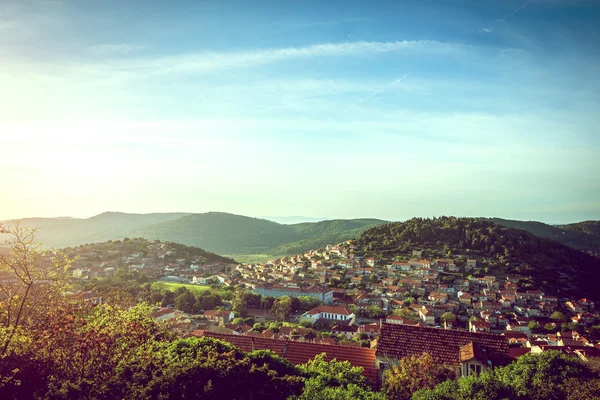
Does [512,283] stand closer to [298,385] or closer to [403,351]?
[403,351]

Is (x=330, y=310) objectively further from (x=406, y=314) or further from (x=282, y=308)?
(x=406, y=314)

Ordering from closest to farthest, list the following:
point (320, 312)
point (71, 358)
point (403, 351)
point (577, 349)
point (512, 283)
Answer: point (71, 358)
point (403, 351)
point (577, 349)
point (320, 312)
point (512, 283)

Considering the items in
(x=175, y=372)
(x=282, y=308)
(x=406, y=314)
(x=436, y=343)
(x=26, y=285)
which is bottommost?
(x=406, y=314)

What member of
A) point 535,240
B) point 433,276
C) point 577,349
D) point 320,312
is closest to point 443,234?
point 535,240

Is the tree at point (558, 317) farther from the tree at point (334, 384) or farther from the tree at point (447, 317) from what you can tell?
the tree at point (334, 384)

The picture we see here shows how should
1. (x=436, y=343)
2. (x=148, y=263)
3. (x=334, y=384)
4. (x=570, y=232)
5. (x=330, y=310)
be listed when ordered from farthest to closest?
(x=570, y=232), (x=148, y=263), (x=330, y=310), (x=436, y=343), (x=334, y=384)

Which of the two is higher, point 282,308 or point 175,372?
point 175,372

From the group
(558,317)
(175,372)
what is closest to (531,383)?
A: (175,372)
